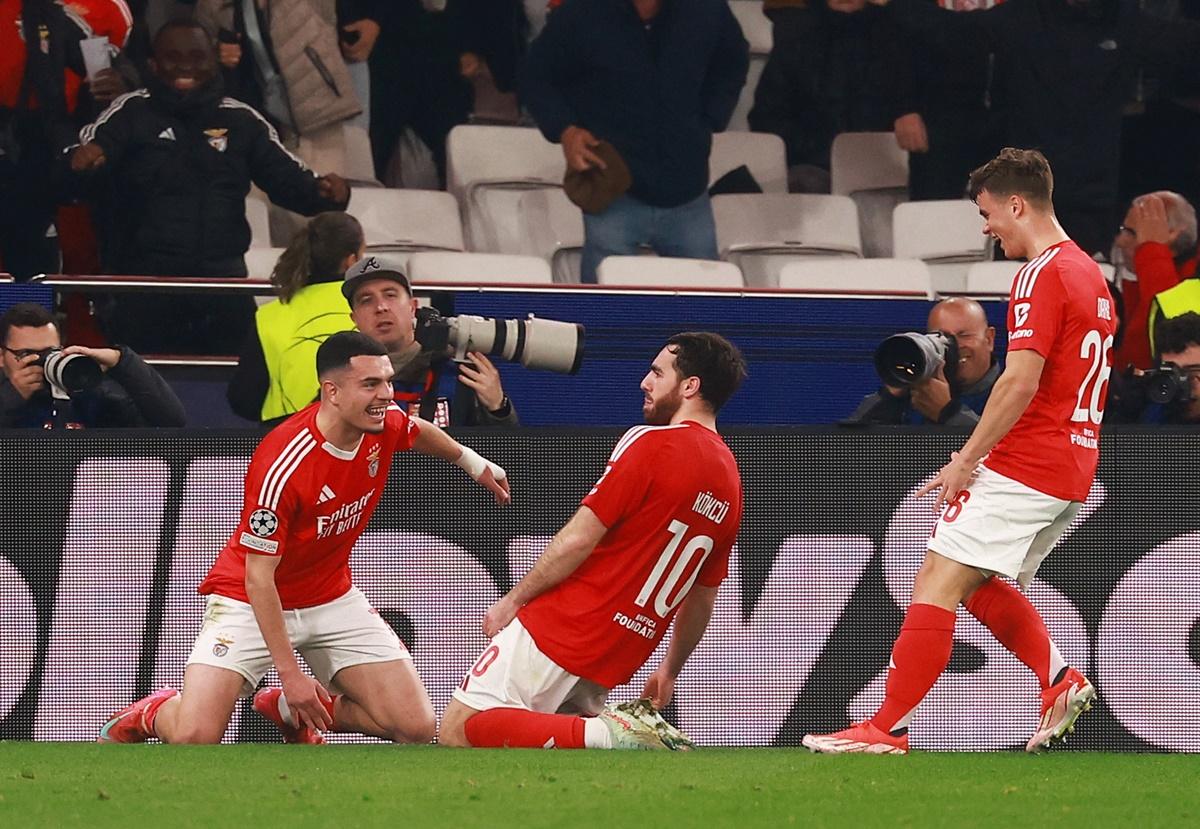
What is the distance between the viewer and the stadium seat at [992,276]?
33.8 feet

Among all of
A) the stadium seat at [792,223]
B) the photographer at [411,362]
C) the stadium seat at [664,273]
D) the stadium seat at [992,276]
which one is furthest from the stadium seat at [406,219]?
the photographer at [411,362]

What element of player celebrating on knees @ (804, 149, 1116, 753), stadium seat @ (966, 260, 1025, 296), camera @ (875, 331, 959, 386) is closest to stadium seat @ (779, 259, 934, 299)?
stadium seat @ (966, 260, 1025, 296)

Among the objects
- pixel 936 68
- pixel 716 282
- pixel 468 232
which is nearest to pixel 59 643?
pixel 716 282

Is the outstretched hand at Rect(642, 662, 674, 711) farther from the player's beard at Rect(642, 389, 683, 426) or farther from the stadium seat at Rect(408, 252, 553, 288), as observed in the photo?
the stadium seat at Rect(408, 252, 553, 288)

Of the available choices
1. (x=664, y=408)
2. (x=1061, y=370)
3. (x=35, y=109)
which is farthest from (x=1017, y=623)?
(x=35, y=109)

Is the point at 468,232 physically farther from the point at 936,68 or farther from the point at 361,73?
the point at 936,68

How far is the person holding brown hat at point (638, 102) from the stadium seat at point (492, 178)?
989mm

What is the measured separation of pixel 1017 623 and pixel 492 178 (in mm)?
5623

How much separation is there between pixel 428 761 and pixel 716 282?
433cm

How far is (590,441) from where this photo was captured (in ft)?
25.1

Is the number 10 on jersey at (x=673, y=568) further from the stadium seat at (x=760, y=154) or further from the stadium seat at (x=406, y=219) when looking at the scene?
the stadium seat at (x=760, y=154)

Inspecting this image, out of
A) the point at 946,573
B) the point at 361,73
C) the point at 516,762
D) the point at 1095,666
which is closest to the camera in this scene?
the point at 516,762

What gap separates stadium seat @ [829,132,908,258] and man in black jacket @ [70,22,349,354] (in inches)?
148

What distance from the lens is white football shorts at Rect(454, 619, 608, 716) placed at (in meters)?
6.62
